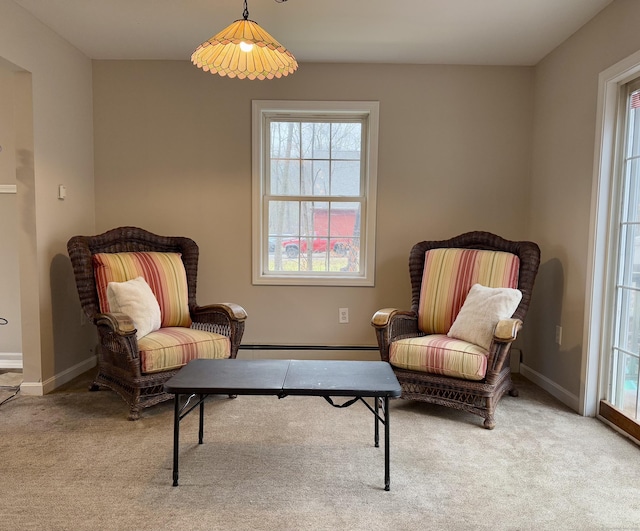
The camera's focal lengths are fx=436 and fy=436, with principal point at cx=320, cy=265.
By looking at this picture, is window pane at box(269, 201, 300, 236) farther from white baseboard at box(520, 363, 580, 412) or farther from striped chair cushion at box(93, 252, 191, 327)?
white baseboard at box(520, 363, 580, 412)

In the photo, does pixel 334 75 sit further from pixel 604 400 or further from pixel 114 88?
pixel 604 400

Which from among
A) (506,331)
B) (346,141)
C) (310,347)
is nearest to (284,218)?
(346,141)

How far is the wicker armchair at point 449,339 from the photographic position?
2.46 meters

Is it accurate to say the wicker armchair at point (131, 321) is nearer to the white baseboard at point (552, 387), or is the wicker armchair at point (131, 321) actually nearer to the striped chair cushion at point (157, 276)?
the striped chair cushion at point (157, 276)

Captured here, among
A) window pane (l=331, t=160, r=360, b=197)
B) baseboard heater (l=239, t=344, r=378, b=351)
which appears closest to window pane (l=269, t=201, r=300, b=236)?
window pane (l=331, t=160, r=360, b=197)

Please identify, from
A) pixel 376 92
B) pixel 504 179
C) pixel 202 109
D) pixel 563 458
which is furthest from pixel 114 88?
pixel 563 458

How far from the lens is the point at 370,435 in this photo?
7.75 ft

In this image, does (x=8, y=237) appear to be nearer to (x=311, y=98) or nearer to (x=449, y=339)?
(x=311, y=98)

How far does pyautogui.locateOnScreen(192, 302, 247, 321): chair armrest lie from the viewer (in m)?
2.85

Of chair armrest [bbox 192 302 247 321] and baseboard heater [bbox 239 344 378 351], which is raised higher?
chair armrest [bbox 192 302 247 321]

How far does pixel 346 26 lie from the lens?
9.30 feet

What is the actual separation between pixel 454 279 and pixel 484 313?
0.44 meters

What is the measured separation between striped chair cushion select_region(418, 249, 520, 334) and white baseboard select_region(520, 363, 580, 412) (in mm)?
769

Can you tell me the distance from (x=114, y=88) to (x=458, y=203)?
289 centimetres
